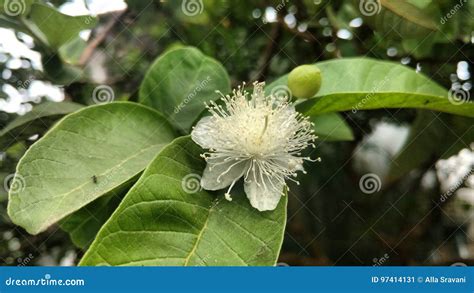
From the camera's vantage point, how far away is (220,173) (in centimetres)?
101

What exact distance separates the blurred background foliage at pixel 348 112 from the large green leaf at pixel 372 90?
0.23 m

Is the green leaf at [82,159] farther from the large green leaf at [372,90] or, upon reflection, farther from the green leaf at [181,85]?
the large green leaf at [372,90]

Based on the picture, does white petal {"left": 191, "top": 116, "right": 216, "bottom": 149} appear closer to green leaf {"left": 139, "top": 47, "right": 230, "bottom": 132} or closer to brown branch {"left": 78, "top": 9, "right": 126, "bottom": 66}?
green leaf {"left": 139, "top": 47, "right": 230, "bottom": 132}

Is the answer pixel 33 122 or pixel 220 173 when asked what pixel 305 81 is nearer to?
pixel 220 173

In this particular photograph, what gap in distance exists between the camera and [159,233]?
87 cm

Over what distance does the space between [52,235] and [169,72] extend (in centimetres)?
54

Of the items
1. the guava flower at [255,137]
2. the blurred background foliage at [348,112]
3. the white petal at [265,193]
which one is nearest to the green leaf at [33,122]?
the blurred background foliage at [348,112]

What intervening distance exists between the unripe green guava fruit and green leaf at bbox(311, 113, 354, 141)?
0.15 meters

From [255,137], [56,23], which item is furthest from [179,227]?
[56,23]

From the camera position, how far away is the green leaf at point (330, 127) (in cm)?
119

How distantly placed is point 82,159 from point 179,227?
213mm
